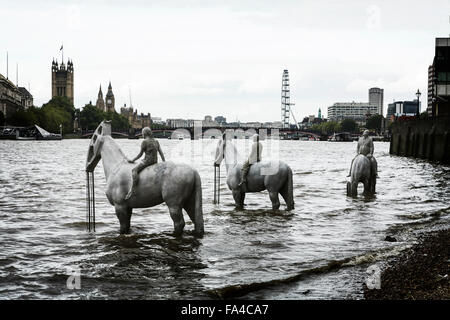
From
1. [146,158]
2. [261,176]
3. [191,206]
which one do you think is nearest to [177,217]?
[191,206]

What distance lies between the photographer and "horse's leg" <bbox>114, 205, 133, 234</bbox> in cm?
1114

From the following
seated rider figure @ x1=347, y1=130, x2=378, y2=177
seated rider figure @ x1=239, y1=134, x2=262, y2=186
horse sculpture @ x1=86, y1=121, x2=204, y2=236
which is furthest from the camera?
seated rider figure @ x1=347, y1=130, x2=378, y2=177

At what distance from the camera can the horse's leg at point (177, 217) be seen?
35.9 feet

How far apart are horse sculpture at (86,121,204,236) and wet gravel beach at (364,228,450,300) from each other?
3886 mm

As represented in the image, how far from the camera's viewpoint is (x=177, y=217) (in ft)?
36.5

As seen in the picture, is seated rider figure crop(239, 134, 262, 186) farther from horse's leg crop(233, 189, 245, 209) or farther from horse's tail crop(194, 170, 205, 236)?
horse's tail crop(194, 170, 205, 236)

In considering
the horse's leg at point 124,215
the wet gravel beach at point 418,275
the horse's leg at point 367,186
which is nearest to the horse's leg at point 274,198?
the horse's leg at point 124,215

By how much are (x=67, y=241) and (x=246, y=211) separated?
5648 millimetres

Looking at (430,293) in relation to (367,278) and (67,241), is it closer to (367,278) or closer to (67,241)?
(367,278)

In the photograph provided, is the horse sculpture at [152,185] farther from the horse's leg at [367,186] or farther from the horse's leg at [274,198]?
the horse's leg at [367,186]

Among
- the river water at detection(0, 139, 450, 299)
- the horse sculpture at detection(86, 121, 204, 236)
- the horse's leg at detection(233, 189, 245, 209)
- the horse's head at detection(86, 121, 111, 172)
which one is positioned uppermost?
the horse's head at detection(86, 121, 111, 172)

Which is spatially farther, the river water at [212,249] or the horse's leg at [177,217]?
the horse's leg at [177,217]

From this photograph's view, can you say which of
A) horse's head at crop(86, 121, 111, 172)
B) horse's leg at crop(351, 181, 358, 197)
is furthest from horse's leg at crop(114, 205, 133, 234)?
horse's leg at crop(351, 181, 358, 197)
